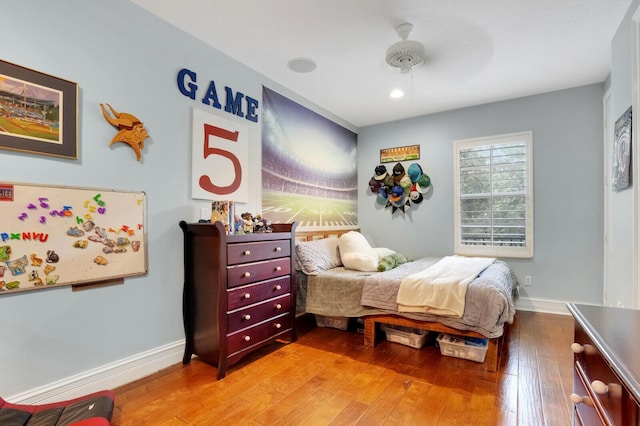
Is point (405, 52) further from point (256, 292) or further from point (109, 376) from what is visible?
point (109, 376)

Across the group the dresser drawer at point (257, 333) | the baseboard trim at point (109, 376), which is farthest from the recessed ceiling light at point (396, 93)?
the baseboard trim at point (109, 376)

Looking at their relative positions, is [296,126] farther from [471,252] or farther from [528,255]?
[528,255]

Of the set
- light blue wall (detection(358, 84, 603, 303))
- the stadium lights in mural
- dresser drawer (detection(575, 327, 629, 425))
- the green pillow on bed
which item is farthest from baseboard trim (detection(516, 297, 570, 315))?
dresser drawer (detection(575, 327, 629, 425))

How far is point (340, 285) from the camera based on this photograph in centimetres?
298

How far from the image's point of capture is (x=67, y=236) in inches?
73.9

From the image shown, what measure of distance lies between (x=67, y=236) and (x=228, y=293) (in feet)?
3.30

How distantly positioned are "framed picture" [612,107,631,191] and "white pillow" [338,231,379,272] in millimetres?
2003

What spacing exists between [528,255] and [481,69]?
2.22 meters

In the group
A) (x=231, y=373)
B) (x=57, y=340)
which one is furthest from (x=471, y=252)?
(x=57, y=340)

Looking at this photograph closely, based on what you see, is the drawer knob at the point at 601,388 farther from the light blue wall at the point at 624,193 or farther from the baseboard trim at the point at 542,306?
the baseboard trim at the point at 542,306

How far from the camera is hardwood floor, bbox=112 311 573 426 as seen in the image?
178cm

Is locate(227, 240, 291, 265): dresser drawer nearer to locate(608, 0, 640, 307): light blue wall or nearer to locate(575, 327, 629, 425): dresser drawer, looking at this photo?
locate(575, 327, 629, 425): dresser drawer

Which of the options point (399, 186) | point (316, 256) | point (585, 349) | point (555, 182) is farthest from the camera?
point (399, 186)

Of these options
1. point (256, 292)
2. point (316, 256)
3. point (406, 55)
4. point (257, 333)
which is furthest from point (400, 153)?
point (257, 333)
